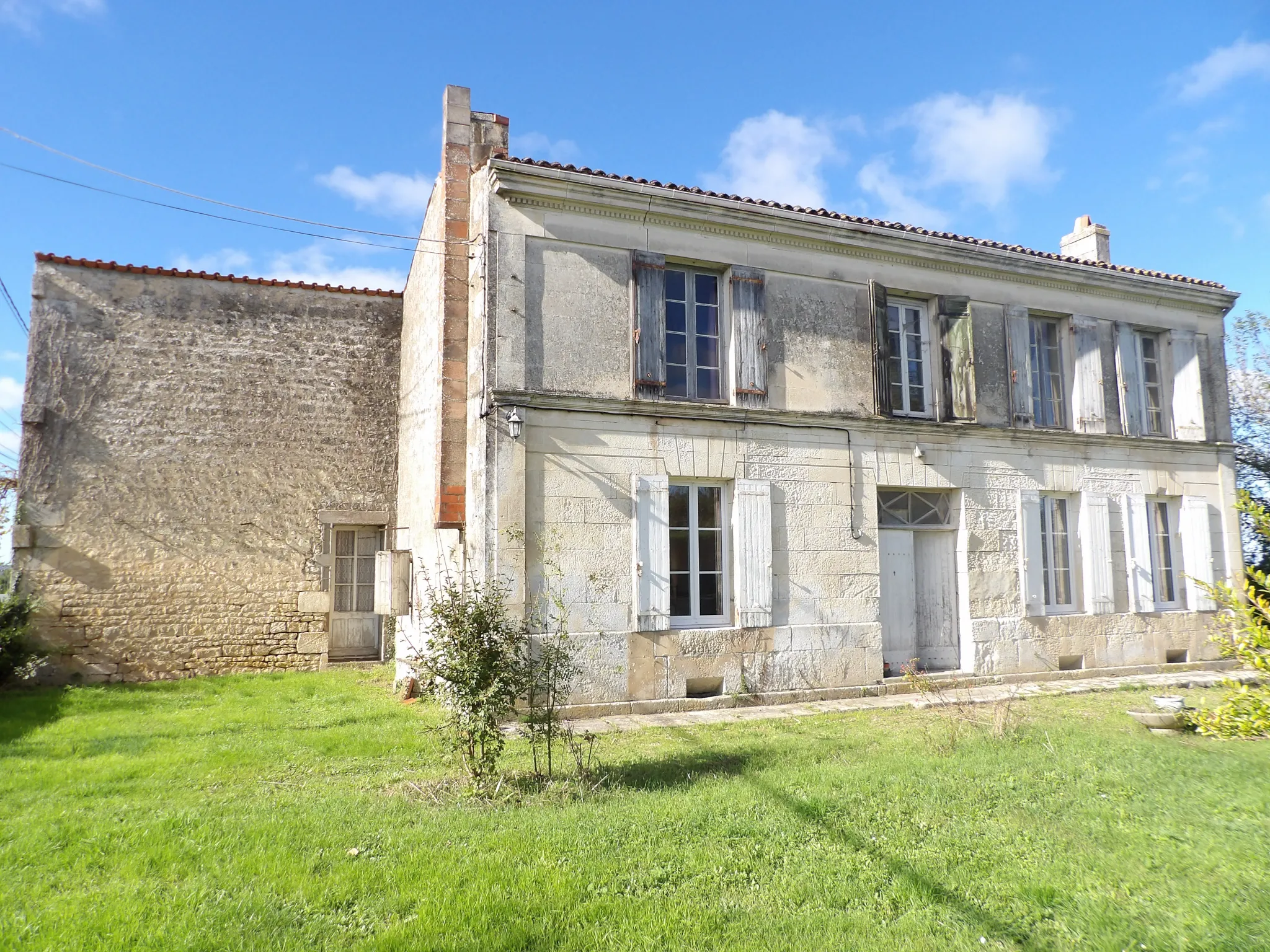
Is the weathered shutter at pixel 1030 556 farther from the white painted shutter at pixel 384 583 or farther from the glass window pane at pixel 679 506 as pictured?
the white painted shutter at pixel 384 583

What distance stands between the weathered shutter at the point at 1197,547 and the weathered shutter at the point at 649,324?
8.12 m

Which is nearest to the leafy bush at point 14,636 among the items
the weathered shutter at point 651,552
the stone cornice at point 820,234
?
the weathered shutter at point 651,552

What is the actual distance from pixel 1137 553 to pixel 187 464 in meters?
12.7

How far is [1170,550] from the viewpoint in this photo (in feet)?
→ 37.2

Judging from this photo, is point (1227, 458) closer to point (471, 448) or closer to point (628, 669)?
point (628, 669)

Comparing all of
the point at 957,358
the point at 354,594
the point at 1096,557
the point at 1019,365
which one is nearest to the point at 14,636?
the point at 354,594

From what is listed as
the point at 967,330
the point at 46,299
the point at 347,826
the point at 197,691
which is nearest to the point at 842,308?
the point at 967,330

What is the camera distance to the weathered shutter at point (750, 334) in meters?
8.79

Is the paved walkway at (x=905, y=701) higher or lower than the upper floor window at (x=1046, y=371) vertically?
lower

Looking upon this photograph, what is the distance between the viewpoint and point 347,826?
4.35m

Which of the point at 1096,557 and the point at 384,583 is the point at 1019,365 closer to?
the point at 1096,557

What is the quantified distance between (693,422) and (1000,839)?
5.17 meters

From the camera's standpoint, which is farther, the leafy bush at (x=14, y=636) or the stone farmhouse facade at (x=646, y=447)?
the leafy bush at (x=14, y=636)

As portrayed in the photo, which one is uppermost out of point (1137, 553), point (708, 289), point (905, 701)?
point (708, 289)
